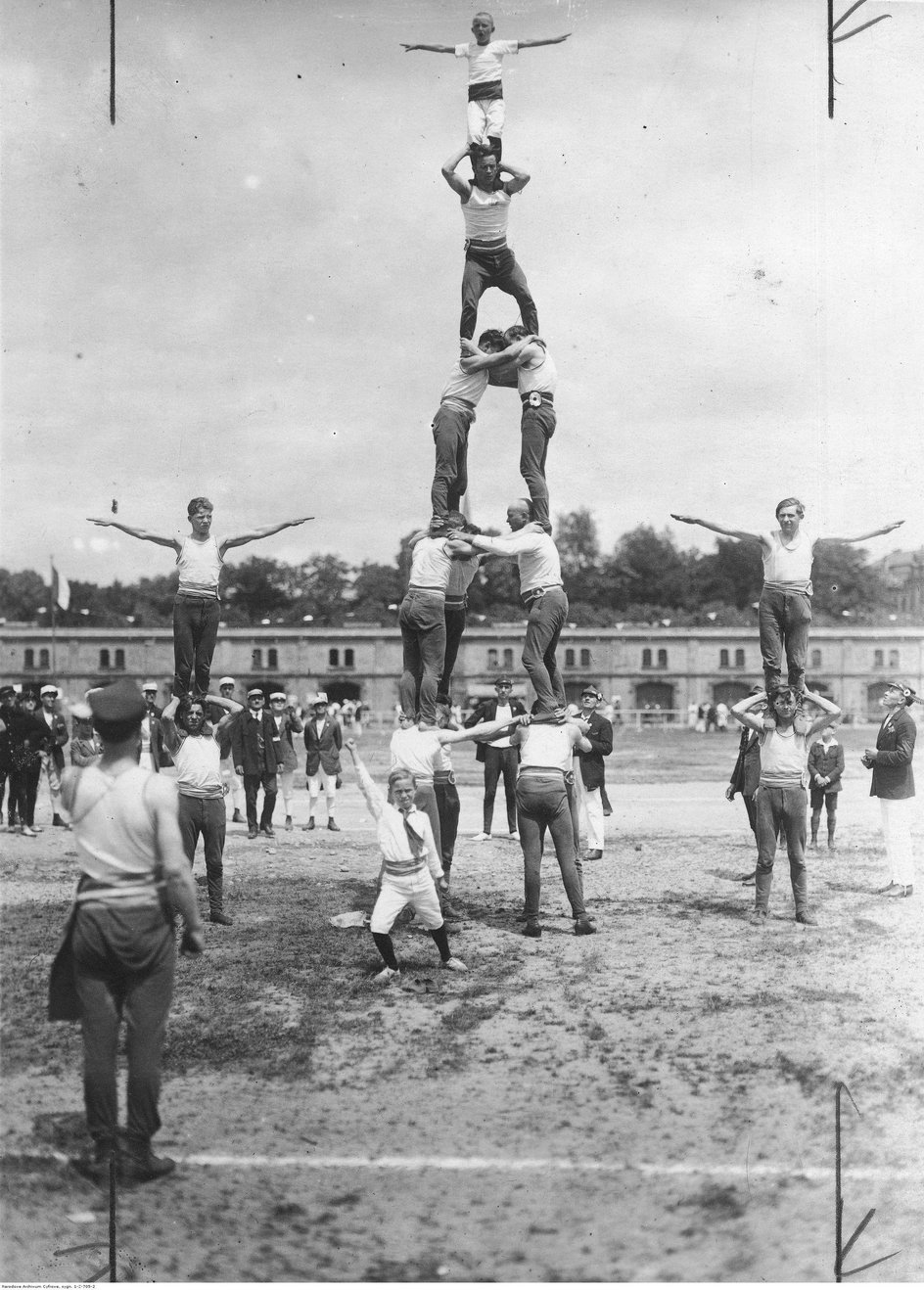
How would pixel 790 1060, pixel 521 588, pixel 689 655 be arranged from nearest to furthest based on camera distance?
1. pixel 790 1060
2. pixel 521 588
3. pixel 689 655

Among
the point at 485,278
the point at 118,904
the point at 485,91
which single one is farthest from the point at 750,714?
the point at 118,904

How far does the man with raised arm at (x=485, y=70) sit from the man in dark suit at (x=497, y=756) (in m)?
7.31

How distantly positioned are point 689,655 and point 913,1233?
6159cm

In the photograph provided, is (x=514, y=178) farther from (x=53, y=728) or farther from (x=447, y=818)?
(x=53, y=728)

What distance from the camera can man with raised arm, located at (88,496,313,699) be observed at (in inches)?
378

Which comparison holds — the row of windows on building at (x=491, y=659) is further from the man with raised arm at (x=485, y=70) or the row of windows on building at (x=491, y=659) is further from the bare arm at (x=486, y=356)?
the man with raised arm at (x=485, y=70)

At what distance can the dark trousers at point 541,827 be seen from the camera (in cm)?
923

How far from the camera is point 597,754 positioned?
1321 centimetres

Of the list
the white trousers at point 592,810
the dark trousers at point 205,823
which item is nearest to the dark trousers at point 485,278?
the dark trousers at point 205,823

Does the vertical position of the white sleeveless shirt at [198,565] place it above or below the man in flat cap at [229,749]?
above

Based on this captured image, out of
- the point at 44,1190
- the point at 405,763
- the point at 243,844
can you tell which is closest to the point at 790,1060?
the point at 405,763

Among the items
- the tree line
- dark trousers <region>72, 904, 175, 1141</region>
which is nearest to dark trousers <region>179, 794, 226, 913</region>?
dark trousers <region>72, 904, 175, 1141</region>

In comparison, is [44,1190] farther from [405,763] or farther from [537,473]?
[537,473]

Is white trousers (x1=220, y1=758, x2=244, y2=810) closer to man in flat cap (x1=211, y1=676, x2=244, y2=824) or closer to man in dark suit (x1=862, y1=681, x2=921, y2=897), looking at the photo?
man in flat cap (x1=211, y1=676, x2=244, y2=824)
